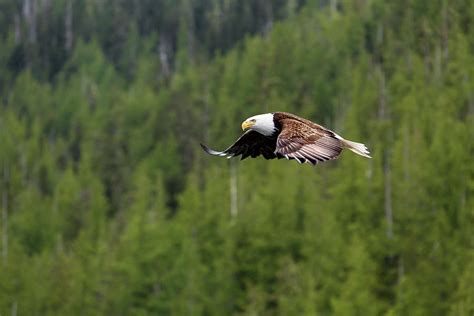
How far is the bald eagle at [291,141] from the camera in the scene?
1491 centimetres

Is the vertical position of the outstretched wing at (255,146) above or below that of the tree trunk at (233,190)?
below

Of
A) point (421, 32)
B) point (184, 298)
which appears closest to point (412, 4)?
point (421, 32)

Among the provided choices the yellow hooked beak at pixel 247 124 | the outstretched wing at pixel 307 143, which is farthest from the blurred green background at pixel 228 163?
the outstretched wing at pixel 307 143

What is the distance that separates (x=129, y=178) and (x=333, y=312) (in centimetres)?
3740

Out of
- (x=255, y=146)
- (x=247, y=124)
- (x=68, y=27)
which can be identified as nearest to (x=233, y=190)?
(x=255, y=146)

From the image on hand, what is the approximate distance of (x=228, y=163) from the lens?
76.7 metres

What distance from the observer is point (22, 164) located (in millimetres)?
93312

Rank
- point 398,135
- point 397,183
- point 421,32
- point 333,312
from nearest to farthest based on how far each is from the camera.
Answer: point 333,312, point 397,183, point 398,135, point 421,32

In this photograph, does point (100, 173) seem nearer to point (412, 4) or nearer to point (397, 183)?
point (412, 4)

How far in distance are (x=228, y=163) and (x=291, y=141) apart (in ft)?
201

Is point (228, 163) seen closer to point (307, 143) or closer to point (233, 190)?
point (233, 190)

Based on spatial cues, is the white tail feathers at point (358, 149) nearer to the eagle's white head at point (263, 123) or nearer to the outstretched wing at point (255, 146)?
the eagle's white head at point (263, 123)

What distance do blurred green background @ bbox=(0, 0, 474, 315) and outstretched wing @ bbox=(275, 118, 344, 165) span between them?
29464 millimetres

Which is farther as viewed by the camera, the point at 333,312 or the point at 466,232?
the point at 466,232
